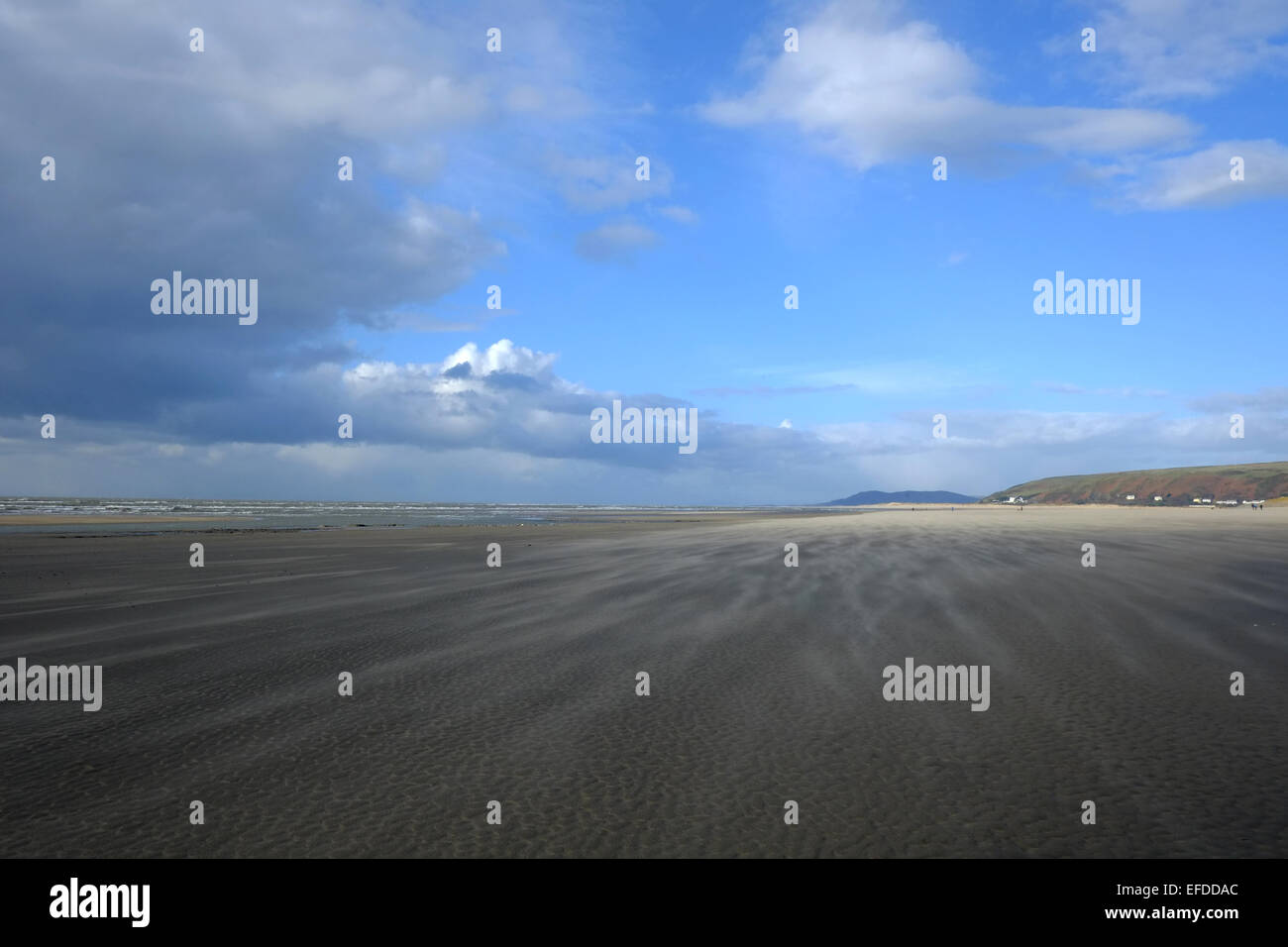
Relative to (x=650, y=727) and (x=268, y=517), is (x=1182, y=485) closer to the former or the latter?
(x=268, y=517)

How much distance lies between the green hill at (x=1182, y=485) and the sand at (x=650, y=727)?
141 m

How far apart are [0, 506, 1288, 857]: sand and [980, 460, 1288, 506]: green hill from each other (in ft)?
463

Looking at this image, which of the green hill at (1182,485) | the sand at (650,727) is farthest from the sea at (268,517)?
the green hill at (1182,485)

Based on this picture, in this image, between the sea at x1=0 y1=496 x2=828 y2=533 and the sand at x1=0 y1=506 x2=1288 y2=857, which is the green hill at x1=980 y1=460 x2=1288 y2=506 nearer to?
the sea at x1=0 y1=496 x2=828 y2=533

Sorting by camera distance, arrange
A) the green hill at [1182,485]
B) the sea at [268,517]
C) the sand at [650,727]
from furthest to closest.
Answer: the green hill at [1182,485], the sea at [268,517], the sand at [650,727]

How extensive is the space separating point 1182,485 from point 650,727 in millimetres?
198118

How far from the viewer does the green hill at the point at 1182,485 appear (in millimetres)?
139125

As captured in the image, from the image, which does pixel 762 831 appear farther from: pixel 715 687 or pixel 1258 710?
pixel 1258 710

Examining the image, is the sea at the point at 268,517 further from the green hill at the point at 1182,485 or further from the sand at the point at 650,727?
the green hill at the point at 1182,485

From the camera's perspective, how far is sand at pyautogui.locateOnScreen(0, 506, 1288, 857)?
4.20 meters

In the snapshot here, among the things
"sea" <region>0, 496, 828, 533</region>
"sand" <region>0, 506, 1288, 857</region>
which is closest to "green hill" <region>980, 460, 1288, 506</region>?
"sea" <region>0, 496, 828, 533</region>
